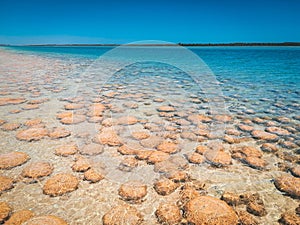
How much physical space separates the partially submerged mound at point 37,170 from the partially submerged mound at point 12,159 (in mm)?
185

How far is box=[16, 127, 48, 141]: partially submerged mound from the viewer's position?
349cm

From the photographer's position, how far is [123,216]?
2.04m

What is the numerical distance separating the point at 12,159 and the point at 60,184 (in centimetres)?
96

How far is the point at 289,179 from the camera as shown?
2.59 m

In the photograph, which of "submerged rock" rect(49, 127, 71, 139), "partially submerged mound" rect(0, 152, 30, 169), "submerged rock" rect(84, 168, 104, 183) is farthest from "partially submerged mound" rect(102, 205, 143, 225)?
"submerged rock" rect(49, 127, 71, 139)

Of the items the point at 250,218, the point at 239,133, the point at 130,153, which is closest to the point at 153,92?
the point at 239,133

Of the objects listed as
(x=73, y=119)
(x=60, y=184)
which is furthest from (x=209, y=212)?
(x=73, y=119)

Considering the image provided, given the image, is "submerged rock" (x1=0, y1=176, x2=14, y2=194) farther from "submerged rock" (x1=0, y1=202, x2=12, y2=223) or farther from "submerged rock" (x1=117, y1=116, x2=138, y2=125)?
"submerged rock" (x1=117, y1=116, x2=138, y2=125)

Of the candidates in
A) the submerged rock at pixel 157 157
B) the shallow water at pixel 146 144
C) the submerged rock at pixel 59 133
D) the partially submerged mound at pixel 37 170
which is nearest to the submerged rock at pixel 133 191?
the shallow water at pixel 146 144

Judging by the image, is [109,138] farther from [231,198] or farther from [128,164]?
[231,198]

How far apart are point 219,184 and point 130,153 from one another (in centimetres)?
131

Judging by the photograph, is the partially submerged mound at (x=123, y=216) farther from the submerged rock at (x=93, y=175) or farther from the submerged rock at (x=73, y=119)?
the submerged rock at (x=73, y=119)

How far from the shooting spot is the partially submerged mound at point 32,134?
11.5 ft

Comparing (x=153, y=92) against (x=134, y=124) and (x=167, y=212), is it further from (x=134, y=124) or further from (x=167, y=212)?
(x=167, y=212)
